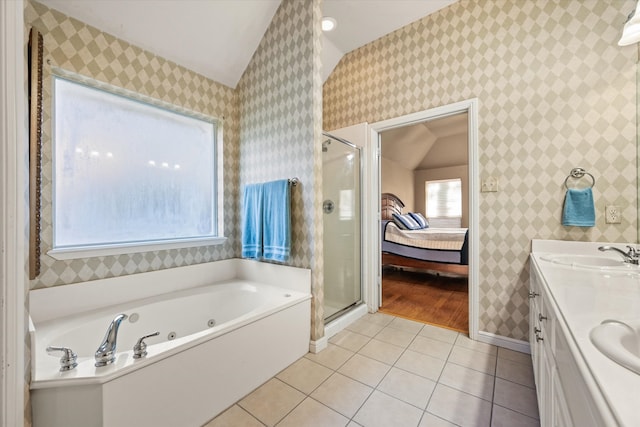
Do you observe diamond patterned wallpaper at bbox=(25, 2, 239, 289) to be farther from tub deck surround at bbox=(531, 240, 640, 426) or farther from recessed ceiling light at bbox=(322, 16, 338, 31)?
tub deck surround at bbox=(531, 240, 640, 426)

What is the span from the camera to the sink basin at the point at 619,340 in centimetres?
50

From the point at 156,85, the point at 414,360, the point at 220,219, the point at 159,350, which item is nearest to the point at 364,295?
the point at 414,360

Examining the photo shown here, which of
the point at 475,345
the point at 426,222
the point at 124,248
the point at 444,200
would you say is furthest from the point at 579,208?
the point at 444,200

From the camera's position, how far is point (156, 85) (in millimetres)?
2049

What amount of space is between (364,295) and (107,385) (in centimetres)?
221

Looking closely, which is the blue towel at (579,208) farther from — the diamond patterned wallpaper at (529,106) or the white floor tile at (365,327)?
the white floor tile at (365,327)

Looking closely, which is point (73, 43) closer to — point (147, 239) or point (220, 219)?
point (147, 239)

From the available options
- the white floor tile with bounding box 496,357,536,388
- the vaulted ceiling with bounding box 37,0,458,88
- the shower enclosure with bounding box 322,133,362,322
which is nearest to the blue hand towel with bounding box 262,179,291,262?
the shower enclosure with bounding box 322,133,362,322

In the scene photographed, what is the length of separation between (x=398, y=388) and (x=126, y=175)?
2.45m

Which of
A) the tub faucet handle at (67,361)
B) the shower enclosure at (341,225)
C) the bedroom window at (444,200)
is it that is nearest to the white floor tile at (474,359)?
the shower enclosure at (341,225)

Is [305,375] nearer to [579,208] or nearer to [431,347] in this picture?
[431,347]

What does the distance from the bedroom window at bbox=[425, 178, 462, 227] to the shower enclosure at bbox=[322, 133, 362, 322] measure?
4251mm

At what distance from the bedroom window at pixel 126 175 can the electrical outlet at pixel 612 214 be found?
3.00 metres

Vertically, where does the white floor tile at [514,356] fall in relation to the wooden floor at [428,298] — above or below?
below
